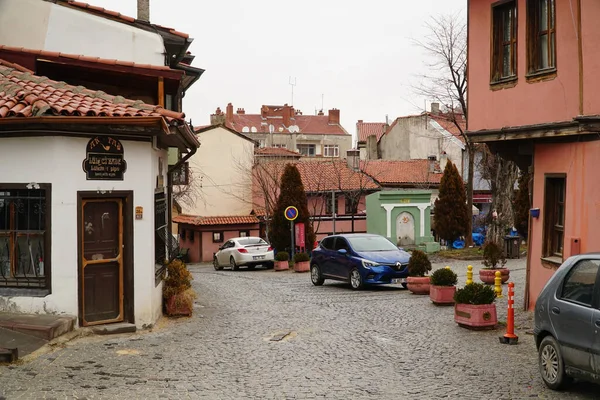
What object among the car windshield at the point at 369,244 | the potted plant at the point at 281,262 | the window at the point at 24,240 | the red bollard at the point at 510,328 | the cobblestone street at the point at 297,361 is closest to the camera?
the cobblestone street at the point at 297,361

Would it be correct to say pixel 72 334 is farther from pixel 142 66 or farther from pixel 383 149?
pixel 383 149

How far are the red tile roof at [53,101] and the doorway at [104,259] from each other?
142 centimetres

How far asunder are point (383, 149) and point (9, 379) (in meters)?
60.9

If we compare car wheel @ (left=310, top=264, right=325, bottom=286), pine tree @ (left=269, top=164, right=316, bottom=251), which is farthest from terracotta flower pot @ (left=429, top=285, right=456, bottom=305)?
pine tree @ (left=269, top=164, right=316, bottom=251)

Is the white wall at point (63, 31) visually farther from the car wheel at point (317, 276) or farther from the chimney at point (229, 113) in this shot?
the chimney at point (229, 113)

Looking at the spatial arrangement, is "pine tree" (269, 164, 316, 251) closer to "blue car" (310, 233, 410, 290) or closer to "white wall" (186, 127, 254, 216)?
"blue car" (310, 233, 410, 290)

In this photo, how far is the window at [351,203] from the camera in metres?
47.8

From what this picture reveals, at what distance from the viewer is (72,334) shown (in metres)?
12.0

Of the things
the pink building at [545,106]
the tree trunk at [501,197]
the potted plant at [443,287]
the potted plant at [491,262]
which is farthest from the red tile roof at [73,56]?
the tree trunk at [501,197]

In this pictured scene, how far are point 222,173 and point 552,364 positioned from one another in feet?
144

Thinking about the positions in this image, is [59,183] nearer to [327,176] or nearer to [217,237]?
[217,237]

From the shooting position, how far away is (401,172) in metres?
56.4

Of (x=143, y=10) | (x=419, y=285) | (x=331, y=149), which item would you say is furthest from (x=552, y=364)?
(x=331, y=149)

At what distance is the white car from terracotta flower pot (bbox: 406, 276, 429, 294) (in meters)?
14.0
